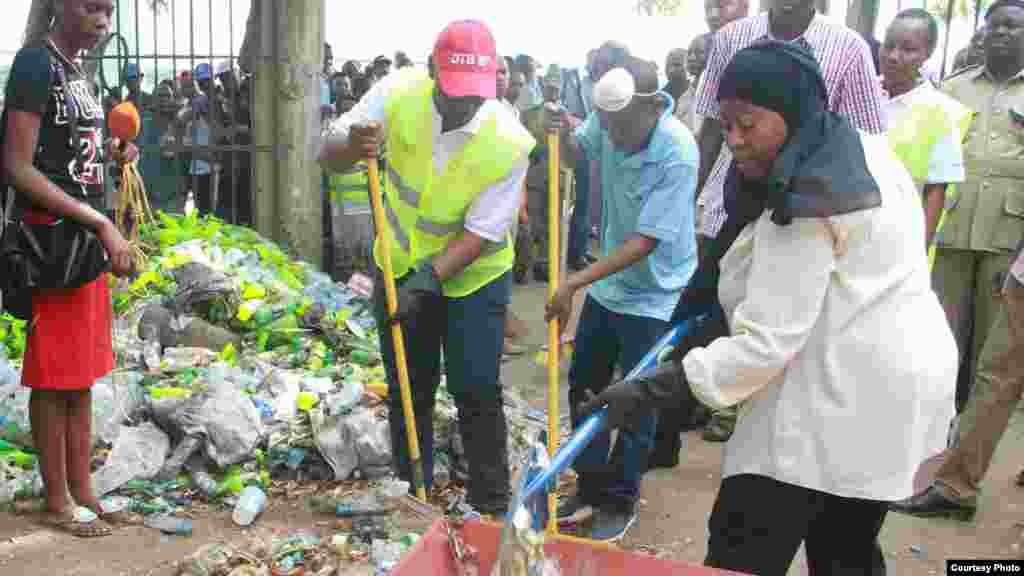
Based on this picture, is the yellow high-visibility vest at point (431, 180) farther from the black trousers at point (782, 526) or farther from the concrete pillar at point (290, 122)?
the concrete pillar at point (290, 122)

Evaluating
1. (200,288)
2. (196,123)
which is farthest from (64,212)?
(196,123)

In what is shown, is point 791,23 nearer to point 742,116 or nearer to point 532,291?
point 742,116

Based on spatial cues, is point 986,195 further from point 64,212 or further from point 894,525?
point 64,212

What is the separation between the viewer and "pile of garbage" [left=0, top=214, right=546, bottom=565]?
434 cm

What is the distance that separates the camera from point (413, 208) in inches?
146

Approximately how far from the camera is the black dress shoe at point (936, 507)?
14.4 feet

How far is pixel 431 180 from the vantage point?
11.9 feet

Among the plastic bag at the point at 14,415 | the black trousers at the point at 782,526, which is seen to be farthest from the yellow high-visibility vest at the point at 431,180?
the plastic bag at the point at 14,415

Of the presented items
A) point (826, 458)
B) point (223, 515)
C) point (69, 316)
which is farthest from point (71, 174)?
point (826, 458)

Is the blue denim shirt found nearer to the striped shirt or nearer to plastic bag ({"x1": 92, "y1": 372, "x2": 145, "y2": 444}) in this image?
the striped shirt

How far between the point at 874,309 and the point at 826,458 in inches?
14.1

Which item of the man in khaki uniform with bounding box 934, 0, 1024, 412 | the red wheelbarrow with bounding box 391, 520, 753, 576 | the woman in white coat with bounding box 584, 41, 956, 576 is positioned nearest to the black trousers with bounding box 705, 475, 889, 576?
the woman in white coat with bounding box 584, 41, 956, 576

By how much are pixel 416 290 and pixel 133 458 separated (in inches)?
65.2

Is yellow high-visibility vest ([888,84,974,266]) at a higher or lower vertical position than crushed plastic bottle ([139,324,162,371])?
higher
